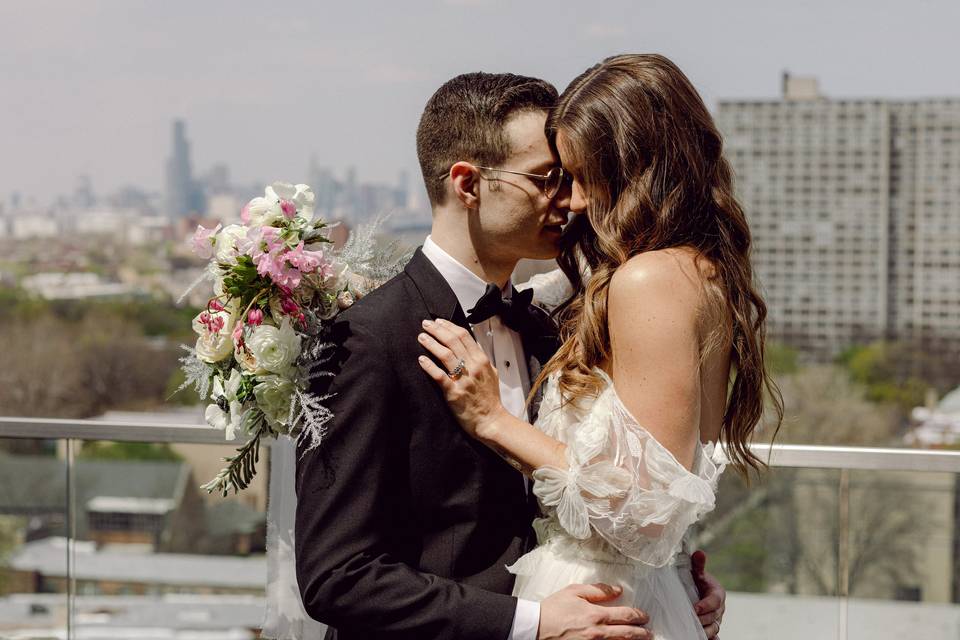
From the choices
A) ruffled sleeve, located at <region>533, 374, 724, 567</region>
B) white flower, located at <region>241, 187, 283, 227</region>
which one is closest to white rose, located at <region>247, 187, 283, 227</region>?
white flower, located at <region>241, 187, 283, 227</region>

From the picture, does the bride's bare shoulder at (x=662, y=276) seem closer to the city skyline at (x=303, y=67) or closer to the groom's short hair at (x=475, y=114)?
the groom's short hair at (x=475, y=114)

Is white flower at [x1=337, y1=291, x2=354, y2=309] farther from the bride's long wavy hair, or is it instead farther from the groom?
the bride's long wavy hair

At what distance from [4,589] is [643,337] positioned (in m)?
3.88

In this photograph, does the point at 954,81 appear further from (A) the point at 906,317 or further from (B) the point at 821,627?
(B) the point at 821,627

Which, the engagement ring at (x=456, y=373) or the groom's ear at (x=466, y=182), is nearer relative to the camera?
the engagement ring at (x=456, y=373)

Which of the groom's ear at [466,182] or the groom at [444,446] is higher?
the groom's ear at [466,182]

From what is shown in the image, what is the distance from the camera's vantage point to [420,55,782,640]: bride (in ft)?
6.34

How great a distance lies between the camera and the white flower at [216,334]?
2020mm

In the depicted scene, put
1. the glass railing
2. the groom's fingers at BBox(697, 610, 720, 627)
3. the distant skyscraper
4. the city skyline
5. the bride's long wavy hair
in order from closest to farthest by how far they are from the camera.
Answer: the bride's long wavy hair → the groom's fingers at BBox(697, 610, 720, 627) → the glass railing → the city skyline → the distant skyscraper

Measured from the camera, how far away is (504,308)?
7.24 feet

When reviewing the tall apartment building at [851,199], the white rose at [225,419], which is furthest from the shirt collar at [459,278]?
the tall apartment building at [851,199]

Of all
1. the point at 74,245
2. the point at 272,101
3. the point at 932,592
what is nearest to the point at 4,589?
the point at 932,592

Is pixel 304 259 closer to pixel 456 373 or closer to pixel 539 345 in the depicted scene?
pixel 456 373

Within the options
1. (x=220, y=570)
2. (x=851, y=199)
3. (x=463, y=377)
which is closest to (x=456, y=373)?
(x=463, y=377)
